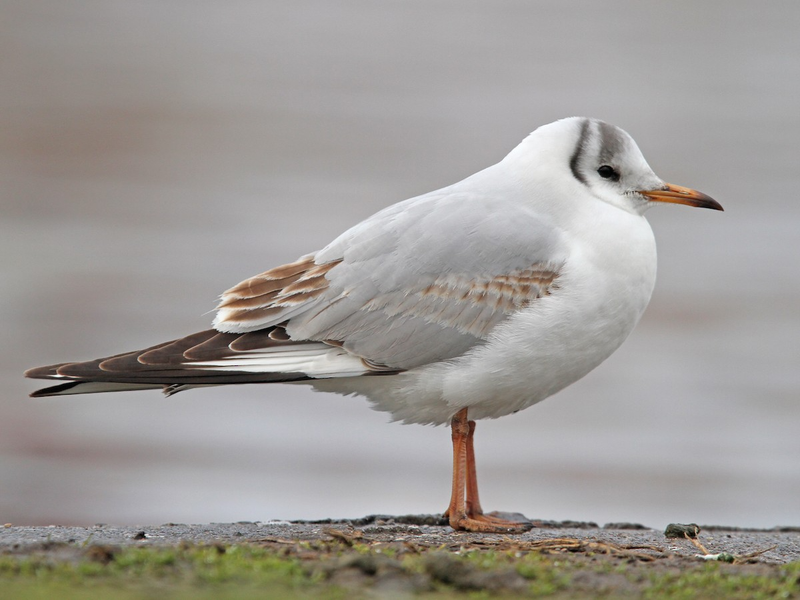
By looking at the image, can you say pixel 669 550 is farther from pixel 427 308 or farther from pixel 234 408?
pixel 234 408

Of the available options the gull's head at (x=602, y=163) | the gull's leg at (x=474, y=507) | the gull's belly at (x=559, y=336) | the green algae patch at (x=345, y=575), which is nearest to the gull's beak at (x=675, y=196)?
the gull's head at (x=602, y=163)

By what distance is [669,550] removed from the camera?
202 inches

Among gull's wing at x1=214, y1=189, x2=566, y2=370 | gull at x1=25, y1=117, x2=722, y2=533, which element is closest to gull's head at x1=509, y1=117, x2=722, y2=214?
gull at x1=25, y1=117, x2=722, y2=533

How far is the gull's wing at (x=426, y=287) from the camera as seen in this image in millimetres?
5711

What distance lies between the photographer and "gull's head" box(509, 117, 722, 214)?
6234mm

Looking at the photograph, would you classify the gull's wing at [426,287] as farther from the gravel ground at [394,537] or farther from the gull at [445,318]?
the gravel ground at [394,537]

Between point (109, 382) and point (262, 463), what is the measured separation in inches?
229

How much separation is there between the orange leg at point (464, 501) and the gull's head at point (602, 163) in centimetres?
146

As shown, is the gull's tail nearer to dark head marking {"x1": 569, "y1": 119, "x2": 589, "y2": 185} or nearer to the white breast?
the white breast

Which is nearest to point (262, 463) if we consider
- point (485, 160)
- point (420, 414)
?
point (420, 414)

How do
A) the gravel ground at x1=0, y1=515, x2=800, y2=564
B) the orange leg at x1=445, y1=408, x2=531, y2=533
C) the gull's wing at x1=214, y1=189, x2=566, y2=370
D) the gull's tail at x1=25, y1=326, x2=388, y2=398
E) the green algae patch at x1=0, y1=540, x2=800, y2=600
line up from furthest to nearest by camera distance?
the orange leg at x1=445, y1=408, x2=531, y2=533, the gull's wing at x1=214, y1=189, x2=566, y2=370, the gull's tail at x1=25, y1=326, x2=388, y2=398, the gravel ground at x1=0, y1=515, x2=800, y2=564, the green algae patch at x1=0, y1=540, x2=800, y2=600

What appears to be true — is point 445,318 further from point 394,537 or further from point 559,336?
point 394,537

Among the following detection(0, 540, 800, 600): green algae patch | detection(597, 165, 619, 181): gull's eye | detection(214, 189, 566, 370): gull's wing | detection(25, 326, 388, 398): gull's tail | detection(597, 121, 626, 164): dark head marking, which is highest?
detection(597, 121, 626, 164): dark head marking

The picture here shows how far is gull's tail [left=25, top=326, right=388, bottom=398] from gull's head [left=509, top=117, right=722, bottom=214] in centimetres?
157
